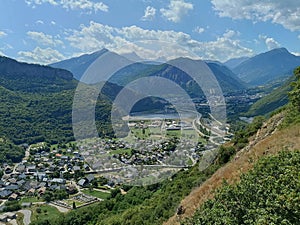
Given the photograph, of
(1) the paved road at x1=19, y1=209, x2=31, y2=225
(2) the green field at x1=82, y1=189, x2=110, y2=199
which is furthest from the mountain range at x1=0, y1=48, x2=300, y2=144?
(1) the paved road at x1=19, y1=209, x2=31, y2=225

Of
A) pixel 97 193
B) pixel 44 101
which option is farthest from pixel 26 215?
pixel 44 101

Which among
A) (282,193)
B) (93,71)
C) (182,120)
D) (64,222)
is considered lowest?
(64,222)

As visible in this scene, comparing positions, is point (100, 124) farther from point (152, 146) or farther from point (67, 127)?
point (152, 146)

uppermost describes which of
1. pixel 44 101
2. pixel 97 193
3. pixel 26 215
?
pixel 44 101

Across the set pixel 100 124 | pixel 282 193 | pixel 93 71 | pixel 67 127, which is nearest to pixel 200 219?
pixel 282 193

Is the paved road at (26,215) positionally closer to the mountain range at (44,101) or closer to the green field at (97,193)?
the green field at (97,193)

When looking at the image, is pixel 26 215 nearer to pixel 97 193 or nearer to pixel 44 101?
pixel 97 193

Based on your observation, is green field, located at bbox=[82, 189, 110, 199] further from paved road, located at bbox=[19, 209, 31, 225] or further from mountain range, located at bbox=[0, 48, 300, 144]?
mountain range, located at bbox=[0, 48, 300, 144]

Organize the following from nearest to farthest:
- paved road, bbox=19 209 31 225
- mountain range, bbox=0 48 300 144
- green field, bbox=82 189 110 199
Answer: paved road, bbox=19 209 31 225, green field, bbox=82 189 110 199, mountain range, bbox=0 48 300 144

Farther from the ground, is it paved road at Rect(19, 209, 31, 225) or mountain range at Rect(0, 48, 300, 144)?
mountain range at Rect(0, 48, 300, 144)

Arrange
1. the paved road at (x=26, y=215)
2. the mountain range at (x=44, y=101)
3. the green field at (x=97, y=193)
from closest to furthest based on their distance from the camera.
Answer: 1. the paved road at (x=26, y=215)
2. the green field at (x=97, y=193)
3. the mountain range at (x=44, y=101)

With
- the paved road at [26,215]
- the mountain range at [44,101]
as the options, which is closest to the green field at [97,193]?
the paved road at [26,215]
